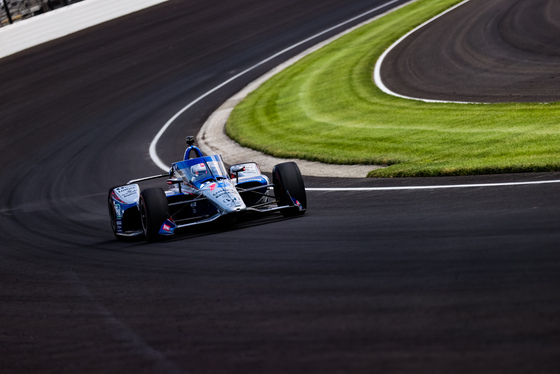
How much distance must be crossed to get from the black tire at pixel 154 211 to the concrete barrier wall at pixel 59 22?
96.1ft

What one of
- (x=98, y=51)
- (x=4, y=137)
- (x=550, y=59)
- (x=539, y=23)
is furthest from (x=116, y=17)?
(x=550, y=59)

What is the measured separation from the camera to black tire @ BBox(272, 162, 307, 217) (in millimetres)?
12188

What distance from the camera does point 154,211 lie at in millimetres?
11742

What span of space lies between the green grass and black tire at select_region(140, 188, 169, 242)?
4.32m

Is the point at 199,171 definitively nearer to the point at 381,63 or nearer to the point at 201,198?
the point at 201,198

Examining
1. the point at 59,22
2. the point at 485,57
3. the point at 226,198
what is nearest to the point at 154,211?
→ the point at 226,198

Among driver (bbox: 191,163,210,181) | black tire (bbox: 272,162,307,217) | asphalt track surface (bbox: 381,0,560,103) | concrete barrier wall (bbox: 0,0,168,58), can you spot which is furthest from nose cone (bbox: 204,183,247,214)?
concrete barrier wall (bbox: 0,0,168,58)

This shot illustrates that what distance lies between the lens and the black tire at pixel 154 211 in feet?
38.5

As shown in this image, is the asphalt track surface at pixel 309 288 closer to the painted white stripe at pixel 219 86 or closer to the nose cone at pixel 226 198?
the nose cone at pixel 226 198

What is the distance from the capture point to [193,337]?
6.88 meters

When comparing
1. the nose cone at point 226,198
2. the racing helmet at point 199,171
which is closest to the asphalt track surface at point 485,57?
the racing helmet at point 199,171

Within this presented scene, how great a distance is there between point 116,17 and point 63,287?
34.5m

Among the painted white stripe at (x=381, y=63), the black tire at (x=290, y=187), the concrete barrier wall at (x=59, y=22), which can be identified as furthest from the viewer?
the concrete barrier wall at (x=59, y=22)

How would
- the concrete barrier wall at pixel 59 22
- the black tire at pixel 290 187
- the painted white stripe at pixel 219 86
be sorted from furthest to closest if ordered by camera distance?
1. the concrete barrier wall at pixel 59 22
2. the painted white stripe at pixel 219 86
3. the black tire at pixel 290 187
